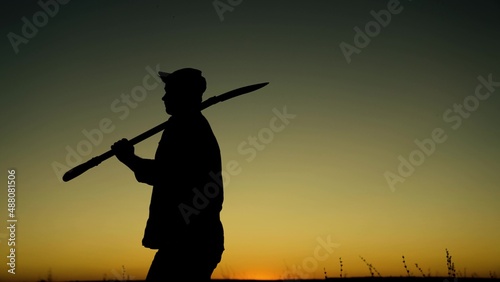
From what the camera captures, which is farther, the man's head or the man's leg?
the man's head

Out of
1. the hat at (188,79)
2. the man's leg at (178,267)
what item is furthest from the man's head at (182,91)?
the man's leg at (178,267)

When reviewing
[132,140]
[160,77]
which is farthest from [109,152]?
[160,77]

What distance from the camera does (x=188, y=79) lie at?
5.77 metres

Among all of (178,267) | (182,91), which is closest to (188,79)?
(182,91)

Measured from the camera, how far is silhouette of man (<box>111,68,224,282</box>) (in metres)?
5.27

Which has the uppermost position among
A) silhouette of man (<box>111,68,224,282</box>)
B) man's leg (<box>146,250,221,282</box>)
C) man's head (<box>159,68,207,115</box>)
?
man's head (<box>159,68,207,115</box>)

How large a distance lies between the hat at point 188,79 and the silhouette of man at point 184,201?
0.30 m

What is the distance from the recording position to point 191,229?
17.4 feet

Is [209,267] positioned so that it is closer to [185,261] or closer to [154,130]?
[185,261]

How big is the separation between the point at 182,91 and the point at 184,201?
3.95 feet

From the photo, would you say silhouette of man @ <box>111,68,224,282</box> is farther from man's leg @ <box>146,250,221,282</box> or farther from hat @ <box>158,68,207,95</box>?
hat @ <box>158,68,207,95</box>

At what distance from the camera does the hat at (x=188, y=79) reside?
227 inches

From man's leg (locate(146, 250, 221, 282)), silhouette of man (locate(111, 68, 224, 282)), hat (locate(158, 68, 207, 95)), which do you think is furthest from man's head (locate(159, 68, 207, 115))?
man's leg (locate(146, 250, 221, 282))

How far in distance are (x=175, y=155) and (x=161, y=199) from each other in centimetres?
46
